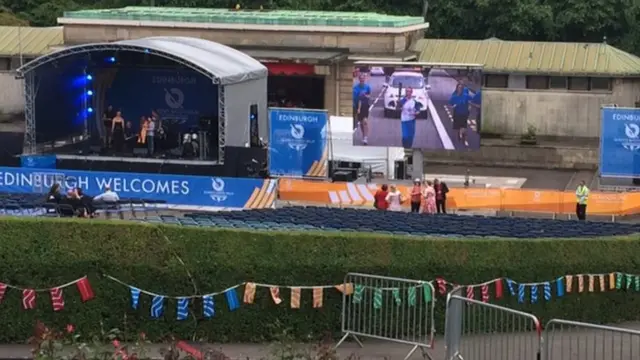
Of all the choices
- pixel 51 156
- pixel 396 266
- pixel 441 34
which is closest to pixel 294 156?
pixel 51 156

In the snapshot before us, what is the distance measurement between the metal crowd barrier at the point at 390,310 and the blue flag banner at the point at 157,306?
245cm

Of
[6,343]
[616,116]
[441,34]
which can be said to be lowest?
[6,343]

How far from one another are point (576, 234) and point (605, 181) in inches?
677

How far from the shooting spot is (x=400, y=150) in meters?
40.8

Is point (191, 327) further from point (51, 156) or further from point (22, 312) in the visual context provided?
point (51, 156)

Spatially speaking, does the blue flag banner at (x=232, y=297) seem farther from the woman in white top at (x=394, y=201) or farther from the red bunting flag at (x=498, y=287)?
the woman in white top at (x=394, y=201)

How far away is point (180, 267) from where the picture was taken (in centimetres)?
1664

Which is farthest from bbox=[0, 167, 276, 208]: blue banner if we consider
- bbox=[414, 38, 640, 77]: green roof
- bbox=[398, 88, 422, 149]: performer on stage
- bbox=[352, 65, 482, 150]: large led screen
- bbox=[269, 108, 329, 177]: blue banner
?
bbox=[414, 38, 640, 77]: green roof

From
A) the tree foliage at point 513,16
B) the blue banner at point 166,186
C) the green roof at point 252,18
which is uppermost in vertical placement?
the tree foliage at point 513,16

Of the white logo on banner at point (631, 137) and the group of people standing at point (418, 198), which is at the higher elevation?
the white logo on banner at point (631, 137)

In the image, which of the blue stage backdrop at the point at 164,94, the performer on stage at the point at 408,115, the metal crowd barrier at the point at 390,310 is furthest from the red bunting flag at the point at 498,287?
the blue stage backdrop at the point at 164,94

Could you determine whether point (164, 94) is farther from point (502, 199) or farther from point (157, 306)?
→ point (157, 306)

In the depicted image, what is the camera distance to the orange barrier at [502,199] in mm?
34219

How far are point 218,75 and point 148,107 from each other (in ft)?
27.0
